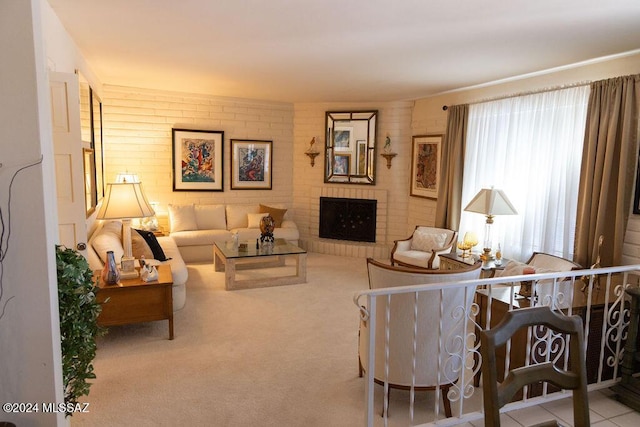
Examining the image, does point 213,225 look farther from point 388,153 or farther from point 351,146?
point 388,153

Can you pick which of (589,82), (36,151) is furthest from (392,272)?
(589,82)

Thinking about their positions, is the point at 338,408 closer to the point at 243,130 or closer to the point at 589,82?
the point at 589,82

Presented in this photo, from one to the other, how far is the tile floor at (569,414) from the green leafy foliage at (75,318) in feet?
7.35

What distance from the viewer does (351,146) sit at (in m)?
7.39

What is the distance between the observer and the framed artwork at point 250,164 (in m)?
7.43

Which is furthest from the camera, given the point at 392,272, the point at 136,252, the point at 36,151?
the point at 136,252

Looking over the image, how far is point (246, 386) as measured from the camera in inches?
120

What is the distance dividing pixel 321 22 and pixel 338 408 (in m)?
2.73

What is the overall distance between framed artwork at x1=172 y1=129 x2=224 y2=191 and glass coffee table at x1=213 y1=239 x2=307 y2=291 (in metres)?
1.60

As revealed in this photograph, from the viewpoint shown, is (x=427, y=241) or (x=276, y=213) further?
(x=276, y=213)

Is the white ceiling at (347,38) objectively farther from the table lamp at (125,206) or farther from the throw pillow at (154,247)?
the throw pillow at (154,247)

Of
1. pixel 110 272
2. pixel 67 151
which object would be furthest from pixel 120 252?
pixel 67 151

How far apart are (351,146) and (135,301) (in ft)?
15.4

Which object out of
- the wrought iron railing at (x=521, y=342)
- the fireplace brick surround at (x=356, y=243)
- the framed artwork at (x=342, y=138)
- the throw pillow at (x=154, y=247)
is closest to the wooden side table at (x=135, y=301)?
the throw pillow at (x=154, y=247)
